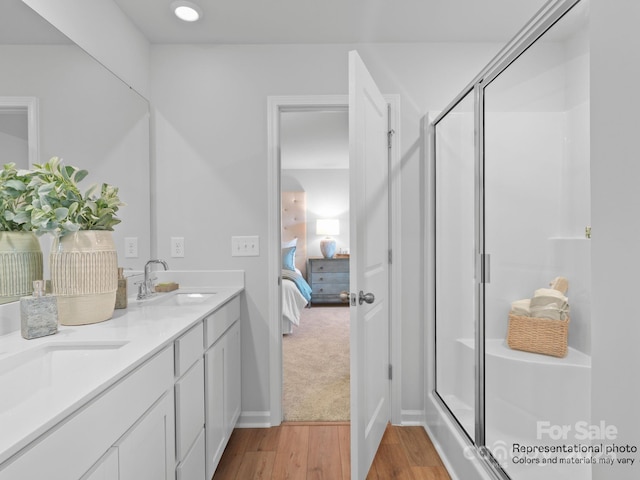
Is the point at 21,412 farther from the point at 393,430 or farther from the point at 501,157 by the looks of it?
the point at 393,430

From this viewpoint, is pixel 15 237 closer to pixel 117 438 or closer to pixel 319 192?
pixel 117 438

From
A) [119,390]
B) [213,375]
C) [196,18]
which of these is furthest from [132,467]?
[196,18]

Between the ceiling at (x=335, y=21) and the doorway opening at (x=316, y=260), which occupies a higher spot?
the ceiling at (x=335, y=21)

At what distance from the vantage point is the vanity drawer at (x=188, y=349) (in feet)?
4.31

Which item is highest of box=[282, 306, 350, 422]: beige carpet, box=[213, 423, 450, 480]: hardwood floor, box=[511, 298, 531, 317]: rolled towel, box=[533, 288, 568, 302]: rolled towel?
box=[533, 288, 568, 302]: rolled towel

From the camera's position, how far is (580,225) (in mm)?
1211

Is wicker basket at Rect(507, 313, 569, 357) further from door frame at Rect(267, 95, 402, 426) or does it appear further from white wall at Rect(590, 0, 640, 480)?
door frame at Rect(267, 95, 402, 426)

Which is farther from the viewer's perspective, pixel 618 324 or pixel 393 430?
pixel 393 430

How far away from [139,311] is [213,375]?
1.50 ft

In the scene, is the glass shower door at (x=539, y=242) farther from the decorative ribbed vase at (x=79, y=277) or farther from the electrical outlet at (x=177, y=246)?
the electrical outlet at (x=177, y=246)

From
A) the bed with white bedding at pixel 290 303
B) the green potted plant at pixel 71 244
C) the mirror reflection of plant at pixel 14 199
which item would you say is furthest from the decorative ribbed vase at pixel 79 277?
the bed with white bedding at pixel 290 303

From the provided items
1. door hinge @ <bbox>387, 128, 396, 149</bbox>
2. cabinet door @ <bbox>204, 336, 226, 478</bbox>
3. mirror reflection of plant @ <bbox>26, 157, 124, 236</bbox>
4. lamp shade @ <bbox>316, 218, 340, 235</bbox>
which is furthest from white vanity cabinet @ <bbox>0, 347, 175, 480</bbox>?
lamp shade @ <bbox>316, 218, 340, 235</bbox>

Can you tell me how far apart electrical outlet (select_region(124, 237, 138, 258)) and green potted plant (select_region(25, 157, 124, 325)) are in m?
0.69

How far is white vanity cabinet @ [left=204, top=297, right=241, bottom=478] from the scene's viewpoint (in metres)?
1.66
